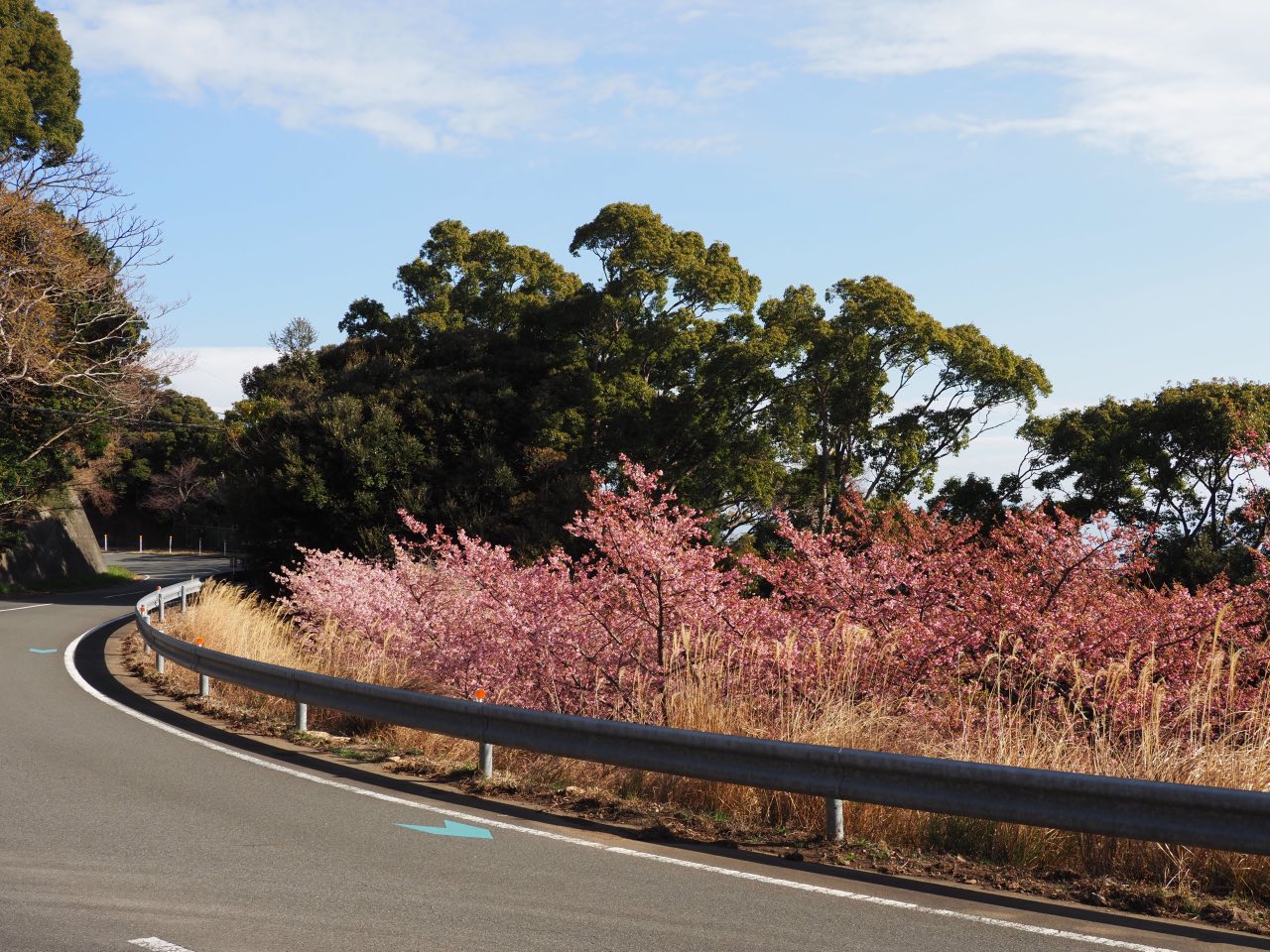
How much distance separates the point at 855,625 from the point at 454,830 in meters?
4.19

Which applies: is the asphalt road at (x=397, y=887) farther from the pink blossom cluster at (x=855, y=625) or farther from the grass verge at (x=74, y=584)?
the grass verge at (x=74, y=584)

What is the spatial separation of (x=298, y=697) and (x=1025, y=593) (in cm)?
675

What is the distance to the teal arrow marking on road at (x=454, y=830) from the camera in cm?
709

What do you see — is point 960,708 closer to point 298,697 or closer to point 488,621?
point 488,621

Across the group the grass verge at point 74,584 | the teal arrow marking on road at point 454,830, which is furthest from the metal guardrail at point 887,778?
the grass verge at point 74,584

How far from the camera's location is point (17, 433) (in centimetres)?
3872

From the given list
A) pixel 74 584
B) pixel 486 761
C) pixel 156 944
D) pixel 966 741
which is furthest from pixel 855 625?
pixel 74 584

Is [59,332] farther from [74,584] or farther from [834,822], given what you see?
[834,822]

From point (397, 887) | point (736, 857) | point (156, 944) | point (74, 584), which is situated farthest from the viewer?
point (74, 584)

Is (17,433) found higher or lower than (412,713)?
higher

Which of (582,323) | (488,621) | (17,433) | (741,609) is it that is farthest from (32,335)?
(741,609)

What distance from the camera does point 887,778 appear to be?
650 centimetres

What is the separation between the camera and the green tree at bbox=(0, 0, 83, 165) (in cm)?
3884

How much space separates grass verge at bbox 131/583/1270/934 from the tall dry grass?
0.04 feet
